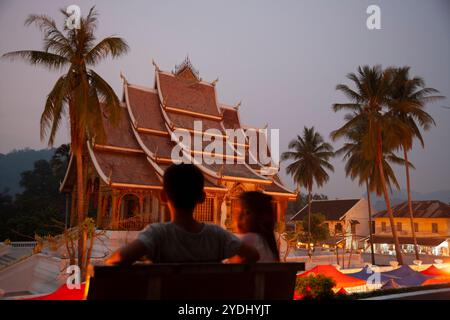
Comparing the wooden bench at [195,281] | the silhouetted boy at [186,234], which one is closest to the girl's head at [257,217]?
the wooden bench at [195,281]

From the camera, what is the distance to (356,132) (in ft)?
94.5

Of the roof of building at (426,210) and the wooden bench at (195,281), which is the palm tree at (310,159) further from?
the wooden bench at (195,281)

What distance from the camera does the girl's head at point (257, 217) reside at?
117 inches

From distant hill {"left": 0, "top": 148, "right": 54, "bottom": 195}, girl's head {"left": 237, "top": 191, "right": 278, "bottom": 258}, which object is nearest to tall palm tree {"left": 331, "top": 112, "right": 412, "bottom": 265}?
girl's head {"left": 237, "top": 191, "right": 278, "bottom": 258}

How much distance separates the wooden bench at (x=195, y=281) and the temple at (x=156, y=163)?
50.3 ft

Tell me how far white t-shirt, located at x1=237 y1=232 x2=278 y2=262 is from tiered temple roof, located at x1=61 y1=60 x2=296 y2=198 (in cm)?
1568

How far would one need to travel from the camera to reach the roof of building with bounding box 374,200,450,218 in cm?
3903

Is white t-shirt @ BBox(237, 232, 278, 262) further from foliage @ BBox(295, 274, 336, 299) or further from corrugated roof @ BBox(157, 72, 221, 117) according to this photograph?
corrugated roof @ BBox(157, 72, 221, 117)

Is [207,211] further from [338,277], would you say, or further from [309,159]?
[309,159]

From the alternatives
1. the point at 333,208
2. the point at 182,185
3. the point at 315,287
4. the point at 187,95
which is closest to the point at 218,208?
the point at 187,95
